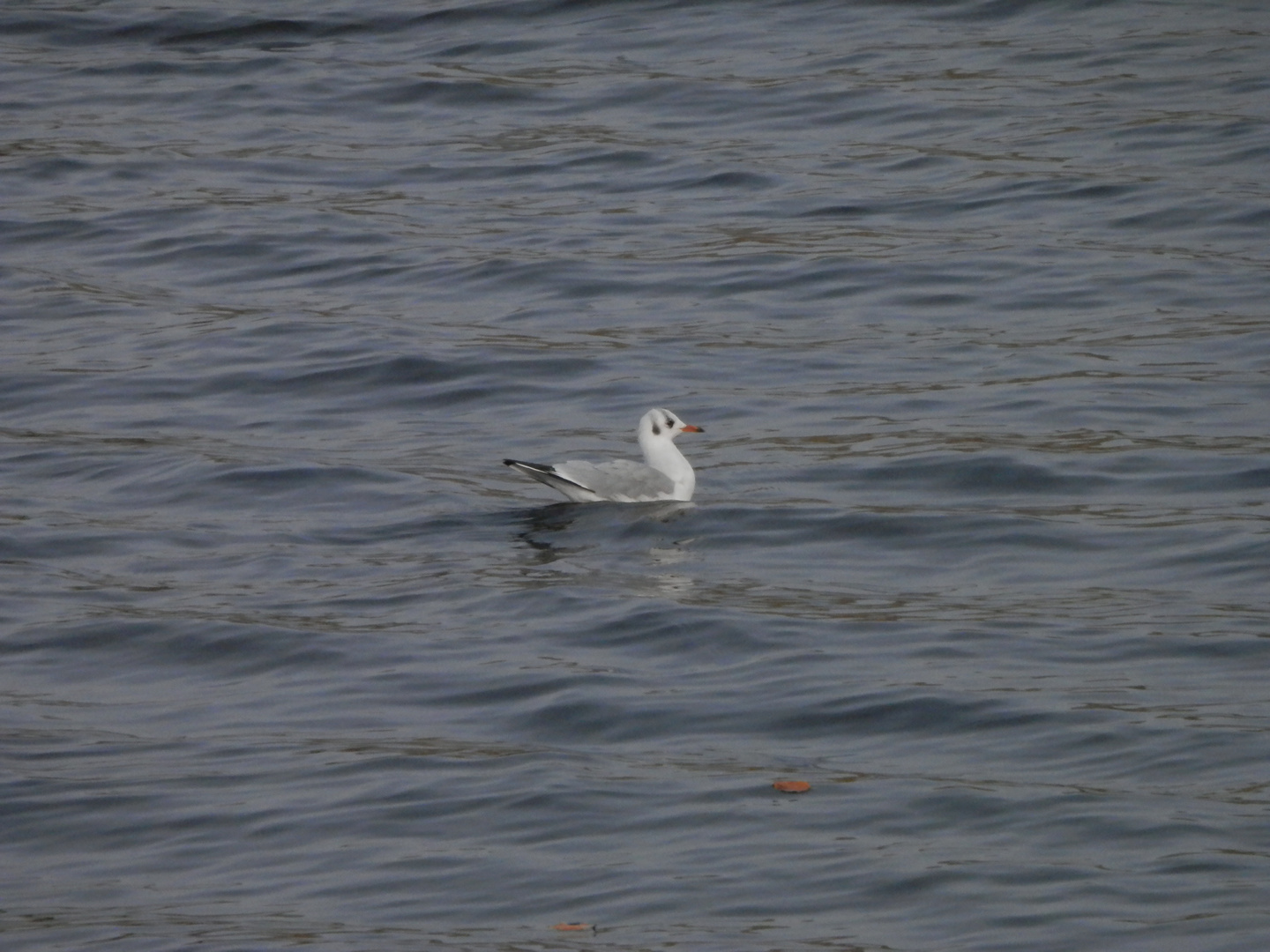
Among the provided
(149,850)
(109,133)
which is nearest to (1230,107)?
(109,133)

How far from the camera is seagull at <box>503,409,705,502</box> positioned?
38.9ft

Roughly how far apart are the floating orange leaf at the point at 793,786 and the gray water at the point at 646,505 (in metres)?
0.08

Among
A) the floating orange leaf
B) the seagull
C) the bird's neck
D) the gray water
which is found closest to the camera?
the gray water

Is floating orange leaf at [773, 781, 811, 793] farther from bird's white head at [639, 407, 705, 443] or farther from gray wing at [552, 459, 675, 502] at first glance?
bird's white head at [639, 407, 705, 443]

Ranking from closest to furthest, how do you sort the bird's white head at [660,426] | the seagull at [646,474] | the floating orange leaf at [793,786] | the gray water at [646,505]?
the gray water at [646,505] < the floating orange leaf at [793,786] < the seagull at [646,474] < the bird's white head at [660,426]

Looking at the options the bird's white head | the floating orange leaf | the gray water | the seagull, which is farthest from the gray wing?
the floating orange leaf

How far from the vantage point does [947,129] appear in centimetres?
1973

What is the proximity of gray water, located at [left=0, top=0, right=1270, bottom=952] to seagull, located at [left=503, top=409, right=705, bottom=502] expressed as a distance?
0.54 feet

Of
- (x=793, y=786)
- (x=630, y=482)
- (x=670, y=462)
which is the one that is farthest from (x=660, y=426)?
(x=793, y=786)

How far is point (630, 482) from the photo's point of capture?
1202 cm

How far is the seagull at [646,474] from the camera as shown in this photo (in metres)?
11.9

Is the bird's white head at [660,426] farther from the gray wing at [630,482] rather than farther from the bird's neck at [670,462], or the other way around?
the gray wing at [630,482]

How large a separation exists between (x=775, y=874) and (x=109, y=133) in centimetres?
1684

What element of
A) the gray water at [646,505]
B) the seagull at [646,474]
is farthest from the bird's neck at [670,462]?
the gray water at [646,505]
